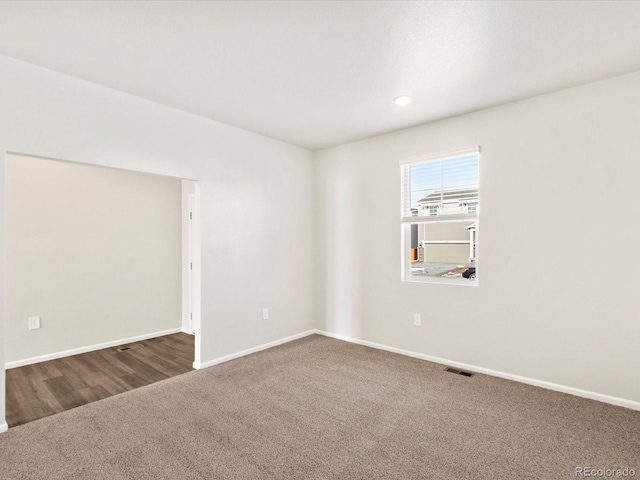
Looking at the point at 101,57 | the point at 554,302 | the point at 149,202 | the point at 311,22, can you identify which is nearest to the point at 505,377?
the point at 554,302

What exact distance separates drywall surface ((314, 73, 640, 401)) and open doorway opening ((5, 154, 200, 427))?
238cm

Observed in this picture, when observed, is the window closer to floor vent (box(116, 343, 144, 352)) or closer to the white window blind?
the white window blind

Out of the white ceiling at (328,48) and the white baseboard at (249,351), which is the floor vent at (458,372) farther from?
the white ceiling at (328,48)

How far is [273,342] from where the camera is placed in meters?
4.31

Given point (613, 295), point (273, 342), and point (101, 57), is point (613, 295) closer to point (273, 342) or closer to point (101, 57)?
point (273, 342)

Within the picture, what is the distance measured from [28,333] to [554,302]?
17.6 feet

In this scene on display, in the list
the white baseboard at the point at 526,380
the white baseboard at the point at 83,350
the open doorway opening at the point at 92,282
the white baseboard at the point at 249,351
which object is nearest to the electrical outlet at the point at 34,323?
the open doorway opening at the point at 92,282

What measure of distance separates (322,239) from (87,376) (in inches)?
121

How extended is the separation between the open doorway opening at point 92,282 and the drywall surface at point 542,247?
2.38 metres

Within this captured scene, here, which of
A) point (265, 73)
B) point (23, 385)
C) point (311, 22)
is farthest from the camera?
point (23, 385)

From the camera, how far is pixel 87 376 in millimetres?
3387

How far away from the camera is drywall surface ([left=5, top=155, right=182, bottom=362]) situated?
3.71 m

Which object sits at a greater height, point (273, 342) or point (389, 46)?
point (389, 46)

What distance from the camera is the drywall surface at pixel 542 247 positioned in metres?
Answer: 2.67
